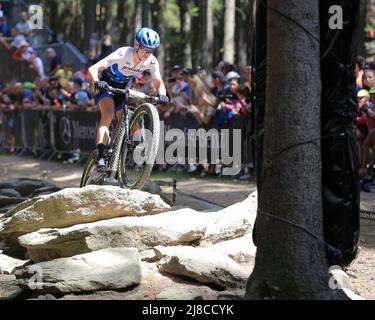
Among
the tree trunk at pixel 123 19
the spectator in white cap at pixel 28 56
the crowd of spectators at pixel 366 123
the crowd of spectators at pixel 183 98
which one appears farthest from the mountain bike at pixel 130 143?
the tree trunk at pixel 123 19

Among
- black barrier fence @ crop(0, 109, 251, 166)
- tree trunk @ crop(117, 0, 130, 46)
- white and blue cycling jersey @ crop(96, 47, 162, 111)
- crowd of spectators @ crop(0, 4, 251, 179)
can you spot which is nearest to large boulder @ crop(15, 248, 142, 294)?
white and blue cycling jersey @ crop(96, 47, 162, 111)

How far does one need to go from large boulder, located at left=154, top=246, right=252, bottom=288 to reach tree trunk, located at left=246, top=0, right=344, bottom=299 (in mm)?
545

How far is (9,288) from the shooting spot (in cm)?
576

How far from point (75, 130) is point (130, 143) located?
935cm

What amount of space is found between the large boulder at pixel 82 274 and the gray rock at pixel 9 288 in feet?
0.36

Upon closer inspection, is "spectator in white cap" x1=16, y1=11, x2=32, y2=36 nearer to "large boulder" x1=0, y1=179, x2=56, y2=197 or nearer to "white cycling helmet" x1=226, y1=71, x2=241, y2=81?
"white cycling helmet" x1=226, y1=71, x2=241, y2=81

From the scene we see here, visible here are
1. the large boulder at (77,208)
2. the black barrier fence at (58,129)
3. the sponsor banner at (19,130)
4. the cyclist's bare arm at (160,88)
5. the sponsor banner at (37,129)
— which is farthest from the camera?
the sponsor banner at (19,130)

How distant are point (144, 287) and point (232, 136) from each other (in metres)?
7.31

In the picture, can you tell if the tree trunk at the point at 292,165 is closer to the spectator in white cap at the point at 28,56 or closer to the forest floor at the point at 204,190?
the forest floor at the point at 204,190

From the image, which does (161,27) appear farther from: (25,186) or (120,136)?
(120,136)

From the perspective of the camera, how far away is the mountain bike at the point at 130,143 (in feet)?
25.1

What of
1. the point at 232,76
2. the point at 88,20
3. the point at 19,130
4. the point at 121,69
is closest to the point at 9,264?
the point at 121,69

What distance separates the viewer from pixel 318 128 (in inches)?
192

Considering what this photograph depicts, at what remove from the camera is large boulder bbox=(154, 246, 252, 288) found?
5406 mm
